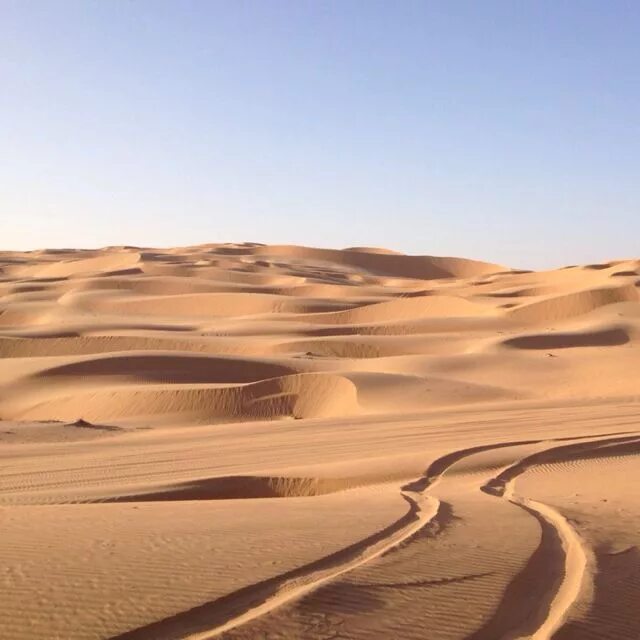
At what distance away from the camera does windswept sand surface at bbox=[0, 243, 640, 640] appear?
12.6 ft

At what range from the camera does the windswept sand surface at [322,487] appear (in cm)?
384

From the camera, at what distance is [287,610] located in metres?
3.75

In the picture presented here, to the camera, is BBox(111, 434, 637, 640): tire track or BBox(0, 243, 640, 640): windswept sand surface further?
BBox(0, 243, 640, 640): windswept sand surface

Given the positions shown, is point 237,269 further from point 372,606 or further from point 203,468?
point 372,606

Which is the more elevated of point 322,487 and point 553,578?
point 553,578

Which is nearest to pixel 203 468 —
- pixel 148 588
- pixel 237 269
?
pixel 148 588

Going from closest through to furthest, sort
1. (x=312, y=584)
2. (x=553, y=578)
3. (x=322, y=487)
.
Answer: (x=312, y=584) < (x=553, y=578) < (x=322, y=487)

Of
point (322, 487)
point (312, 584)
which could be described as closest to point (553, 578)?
point (312, 584)

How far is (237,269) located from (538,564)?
1975 inches

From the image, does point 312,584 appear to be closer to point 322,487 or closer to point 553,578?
point 553,578

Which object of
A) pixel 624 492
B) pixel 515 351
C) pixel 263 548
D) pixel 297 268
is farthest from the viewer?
pixel 297 268

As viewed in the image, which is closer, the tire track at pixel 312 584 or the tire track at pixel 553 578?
the tire track at pixel 312 584

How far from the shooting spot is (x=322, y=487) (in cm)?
802

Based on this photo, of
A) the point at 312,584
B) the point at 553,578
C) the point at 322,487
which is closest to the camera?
the point at 312,584
